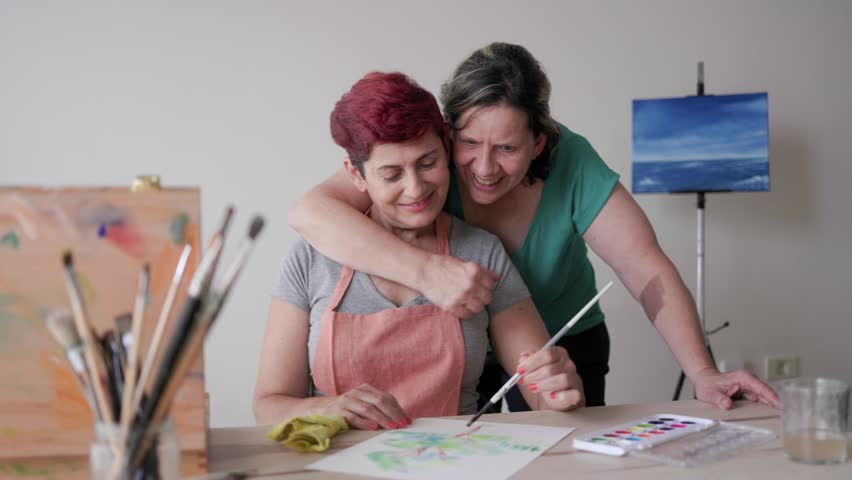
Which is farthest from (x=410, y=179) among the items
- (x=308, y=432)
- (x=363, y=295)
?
(x=308, y=432)

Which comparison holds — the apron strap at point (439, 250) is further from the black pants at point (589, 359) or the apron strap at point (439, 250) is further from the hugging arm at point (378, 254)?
the black pants at point (589, 359)

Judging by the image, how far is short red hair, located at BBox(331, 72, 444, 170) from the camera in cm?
139

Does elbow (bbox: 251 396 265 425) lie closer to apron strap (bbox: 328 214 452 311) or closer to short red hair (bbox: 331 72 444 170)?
apron strap (bbox: 328 214 452 311)

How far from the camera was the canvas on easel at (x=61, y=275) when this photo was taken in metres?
0.85

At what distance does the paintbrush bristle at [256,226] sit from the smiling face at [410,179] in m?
0.73

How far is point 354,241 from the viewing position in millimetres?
1426

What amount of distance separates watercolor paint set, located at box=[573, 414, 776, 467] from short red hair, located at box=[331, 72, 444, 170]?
60cm

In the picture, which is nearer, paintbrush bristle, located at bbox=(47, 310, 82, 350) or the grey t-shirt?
paintbrush bristle, located at bbox=(47, 310, 82, 350)

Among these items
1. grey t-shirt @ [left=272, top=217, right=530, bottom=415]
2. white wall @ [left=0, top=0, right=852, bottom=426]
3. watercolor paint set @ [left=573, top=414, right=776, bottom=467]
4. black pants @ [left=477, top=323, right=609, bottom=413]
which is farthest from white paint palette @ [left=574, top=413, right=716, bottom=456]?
white wall @ [left=0, top=0, right=852, bottom=426]

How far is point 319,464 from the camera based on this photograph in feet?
3.21

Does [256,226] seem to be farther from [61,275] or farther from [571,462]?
[571,462]

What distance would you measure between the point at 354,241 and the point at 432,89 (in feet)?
5.59

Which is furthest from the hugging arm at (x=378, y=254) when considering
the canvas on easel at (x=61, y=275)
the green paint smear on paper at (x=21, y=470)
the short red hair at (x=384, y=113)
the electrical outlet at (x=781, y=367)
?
the electrical outlet at (x=781, y=367)

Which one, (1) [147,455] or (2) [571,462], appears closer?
(1) [147,455]
